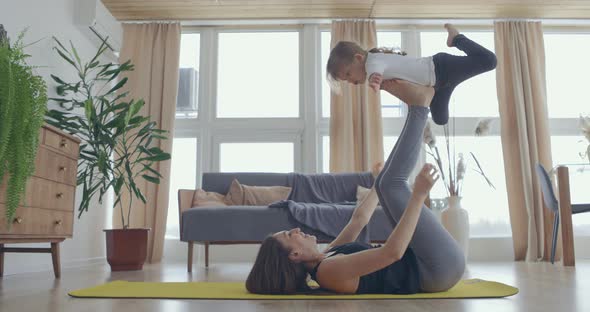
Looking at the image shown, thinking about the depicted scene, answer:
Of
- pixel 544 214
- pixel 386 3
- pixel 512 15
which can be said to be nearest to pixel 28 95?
pixel 386 3

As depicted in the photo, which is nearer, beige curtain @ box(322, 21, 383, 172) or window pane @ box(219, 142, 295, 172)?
beige curtain @ box(322, 21, 383, 172)

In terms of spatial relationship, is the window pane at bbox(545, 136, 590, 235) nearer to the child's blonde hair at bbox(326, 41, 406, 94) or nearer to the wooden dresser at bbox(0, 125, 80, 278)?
the child's blonde hair at bbox(326, 41, 406, 94)

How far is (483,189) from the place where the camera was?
6.07m

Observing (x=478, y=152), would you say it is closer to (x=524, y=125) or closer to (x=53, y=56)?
(x=524, y=125)

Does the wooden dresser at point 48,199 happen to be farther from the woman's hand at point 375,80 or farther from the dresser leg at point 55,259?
the woman's hand at point 375,80

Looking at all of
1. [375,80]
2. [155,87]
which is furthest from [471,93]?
[375,80]

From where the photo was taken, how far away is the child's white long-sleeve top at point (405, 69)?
2188 millimetres

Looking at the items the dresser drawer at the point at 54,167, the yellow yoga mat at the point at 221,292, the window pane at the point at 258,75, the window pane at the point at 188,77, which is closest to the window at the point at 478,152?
the window pane at the point at 258,75

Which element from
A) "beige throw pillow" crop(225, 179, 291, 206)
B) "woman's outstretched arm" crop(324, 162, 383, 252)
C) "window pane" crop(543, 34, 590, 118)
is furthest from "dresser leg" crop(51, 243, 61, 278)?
"window pane" crop(543, 34, 590, 118)

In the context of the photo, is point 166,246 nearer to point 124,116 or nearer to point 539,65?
Answer: point 124,116

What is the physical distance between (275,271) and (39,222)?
1583 millimetres

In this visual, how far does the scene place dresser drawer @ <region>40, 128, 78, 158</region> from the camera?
292 centimetres

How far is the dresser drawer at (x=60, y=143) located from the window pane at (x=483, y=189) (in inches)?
157

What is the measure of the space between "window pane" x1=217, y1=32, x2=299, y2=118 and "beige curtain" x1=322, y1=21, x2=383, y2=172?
0.62m
